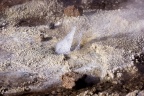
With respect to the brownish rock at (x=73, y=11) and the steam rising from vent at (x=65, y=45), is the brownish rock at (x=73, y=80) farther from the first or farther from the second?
the brownish rock at (x=73, y=11)

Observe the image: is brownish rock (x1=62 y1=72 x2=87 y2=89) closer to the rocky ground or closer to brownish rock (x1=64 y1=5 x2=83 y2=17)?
the rocky ground

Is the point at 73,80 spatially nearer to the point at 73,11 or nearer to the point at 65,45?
the point at 65,45

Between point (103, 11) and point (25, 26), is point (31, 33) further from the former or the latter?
point (103, 11)

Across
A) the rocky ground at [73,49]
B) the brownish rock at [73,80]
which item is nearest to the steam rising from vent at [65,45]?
the rocky ground at [73,49]

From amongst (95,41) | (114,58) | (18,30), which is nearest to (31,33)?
(18,30)

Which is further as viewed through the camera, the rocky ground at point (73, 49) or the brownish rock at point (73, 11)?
the brownish rock at point (73, 11)

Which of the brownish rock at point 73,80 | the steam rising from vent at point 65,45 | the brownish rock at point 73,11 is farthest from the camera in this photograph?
the brownish rock at point 73,11

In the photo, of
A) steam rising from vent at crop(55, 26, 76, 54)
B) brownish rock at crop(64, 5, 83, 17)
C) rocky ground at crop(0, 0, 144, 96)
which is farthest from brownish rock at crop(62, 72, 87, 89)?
brownish rock at crop(64, 5, 83, 17)

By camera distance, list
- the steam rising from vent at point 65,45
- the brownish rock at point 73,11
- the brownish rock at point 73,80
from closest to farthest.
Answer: the brownish rock at point 73,80
the steam rising from vent at point 65,45
the brownish rock at point 73,11
